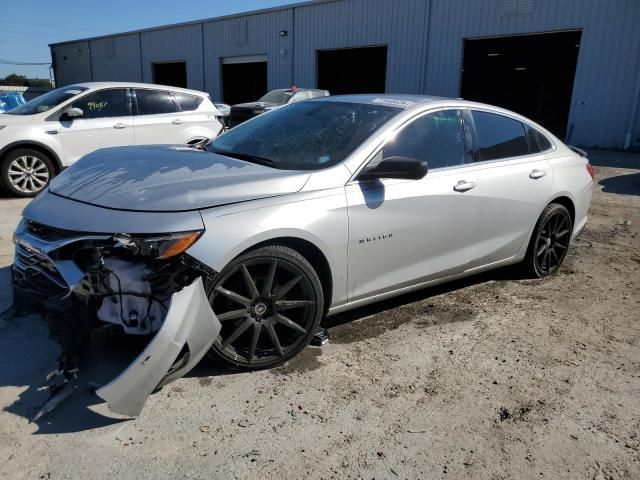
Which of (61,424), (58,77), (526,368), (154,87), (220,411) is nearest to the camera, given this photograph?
(61,424)

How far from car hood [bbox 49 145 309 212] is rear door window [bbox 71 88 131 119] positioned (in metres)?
4.78

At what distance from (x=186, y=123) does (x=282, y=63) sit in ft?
55.6

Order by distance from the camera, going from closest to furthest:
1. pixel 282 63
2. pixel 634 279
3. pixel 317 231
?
pixel 317 231
pixel 634 279
pixel 282 63

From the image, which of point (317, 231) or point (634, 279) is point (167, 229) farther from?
point (634, 279)

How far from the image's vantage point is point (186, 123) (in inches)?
337

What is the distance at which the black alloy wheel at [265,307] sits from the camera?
2.87 m

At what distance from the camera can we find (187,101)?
8727 mm

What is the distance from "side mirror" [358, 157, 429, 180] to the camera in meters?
3.17

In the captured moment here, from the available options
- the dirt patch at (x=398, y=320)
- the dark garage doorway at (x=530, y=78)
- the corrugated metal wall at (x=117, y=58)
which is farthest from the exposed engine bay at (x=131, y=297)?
the corrugated metal wall at (x=117, y=58)

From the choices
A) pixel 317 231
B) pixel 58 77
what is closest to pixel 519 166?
pixel 317 231

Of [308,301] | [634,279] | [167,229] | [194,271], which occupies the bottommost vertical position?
[634,279]

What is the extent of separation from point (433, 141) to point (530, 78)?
2536 cm

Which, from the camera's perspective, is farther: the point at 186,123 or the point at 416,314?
the point at 186,123

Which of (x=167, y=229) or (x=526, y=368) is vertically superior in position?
(x=167, y=229)
